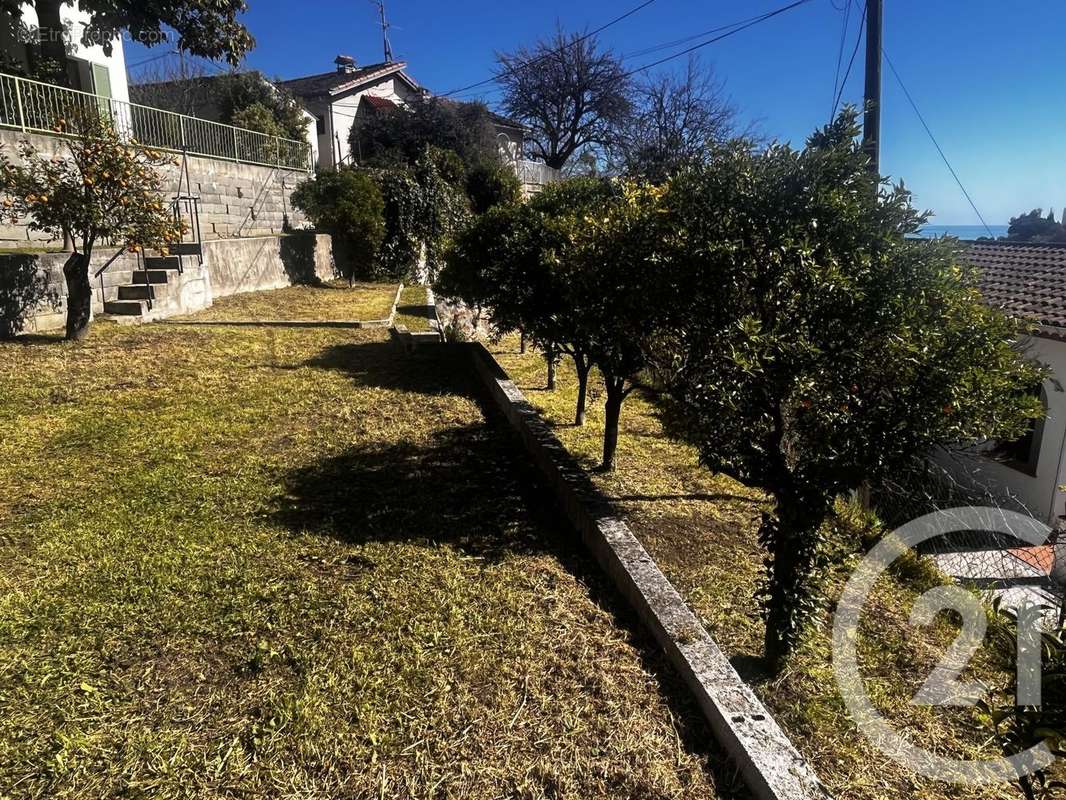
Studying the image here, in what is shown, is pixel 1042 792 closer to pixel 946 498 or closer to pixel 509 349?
pixel 946 498

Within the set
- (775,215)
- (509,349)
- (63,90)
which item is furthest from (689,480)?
(63,90)

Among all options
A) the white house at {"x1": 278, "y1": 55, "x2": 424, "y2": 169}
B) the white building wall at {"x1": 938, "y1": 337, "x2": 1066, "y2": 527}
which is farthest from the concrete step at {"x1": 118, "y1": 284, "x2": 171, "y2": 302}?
the white house at {"x1": 278, "y1": 55, "x2": 424, "y2": 169}

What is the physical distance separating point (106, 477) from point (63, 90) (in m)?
9.11

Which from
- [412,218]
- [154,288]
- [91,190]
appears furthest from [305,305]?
[412,218]

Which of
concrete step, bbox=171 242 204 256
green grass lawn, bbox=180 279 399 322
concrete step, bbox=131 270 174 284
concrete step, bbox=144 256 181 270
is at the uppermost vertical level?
concrete step, bbox=171 242 204 256

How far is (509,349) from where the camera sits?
10391 mm

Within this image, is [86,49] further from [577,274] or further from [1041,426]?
[1041,426]

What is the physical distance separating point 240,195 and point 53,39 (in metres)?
4.15

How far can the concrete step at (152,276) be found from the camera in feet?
31.2

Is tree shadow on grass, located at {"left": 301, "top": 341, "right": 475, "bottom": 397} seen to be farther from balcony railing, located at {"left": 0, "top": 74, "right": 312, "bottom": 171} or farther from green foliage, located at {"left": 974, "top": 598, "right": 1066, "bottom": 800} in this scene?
green foliage, located at {"left": 974, "top": 598, "right": 1066, "bottom": 800}

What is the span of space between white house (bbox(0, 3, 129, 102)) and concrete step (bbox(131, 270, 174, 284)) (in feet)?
17.2

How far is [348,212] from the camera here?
15.6m

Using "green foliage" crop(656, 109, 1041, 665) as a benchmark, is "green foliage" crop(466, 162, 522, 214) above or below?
above

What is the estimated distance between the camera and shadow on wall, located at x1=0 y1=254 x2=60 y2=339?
7.11m
